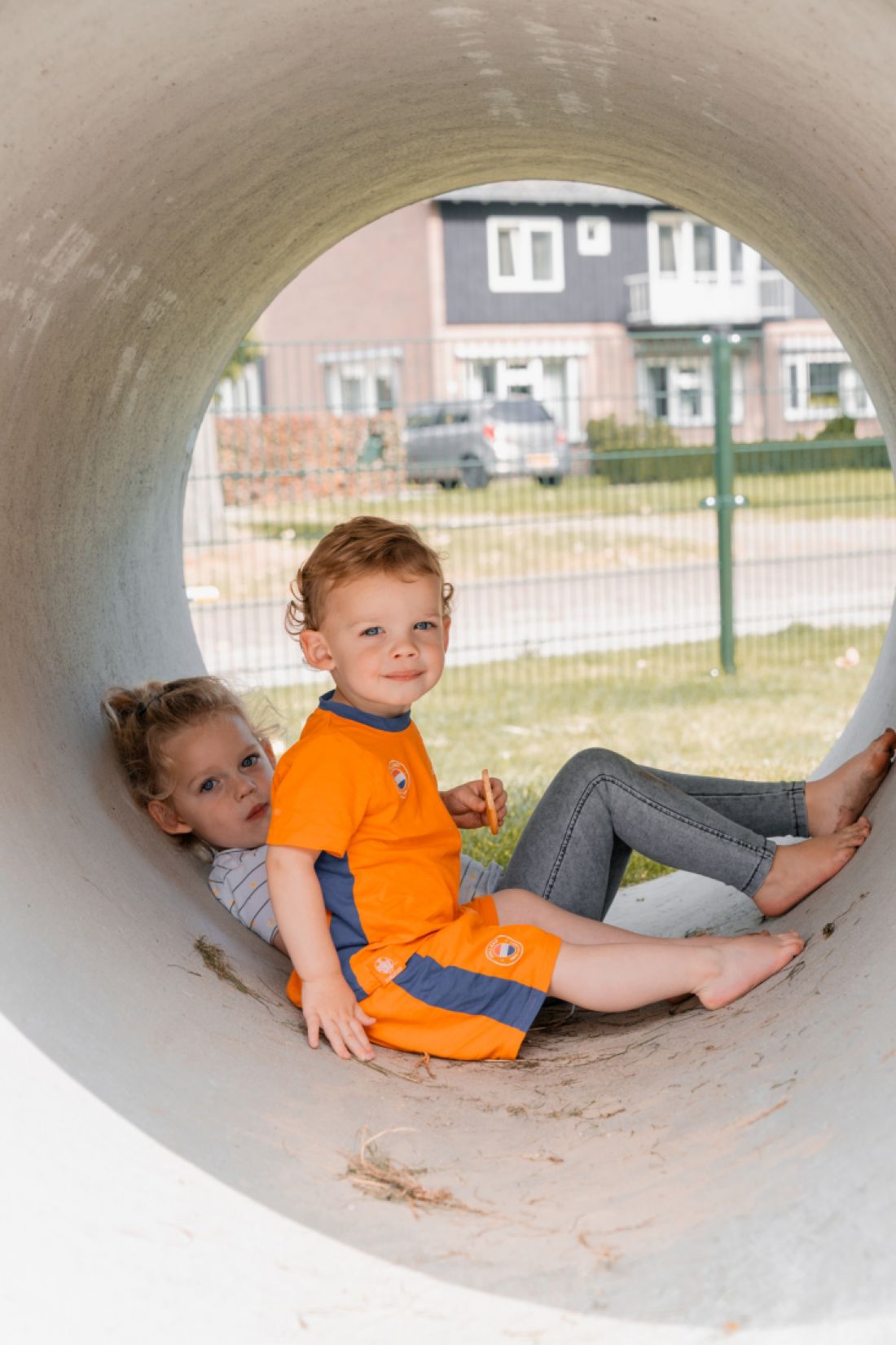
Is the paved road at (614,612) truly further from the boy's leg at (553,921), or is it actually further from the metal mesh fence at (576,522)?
the boy's leg at (553,921)

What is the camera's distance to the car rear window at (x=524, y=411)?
12.3m

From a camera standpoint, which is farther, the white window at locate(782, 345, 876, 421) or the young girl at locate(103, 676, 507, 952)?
the white window at locate(782, 345, 876, 421)

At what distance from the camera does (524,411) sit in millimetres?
12664

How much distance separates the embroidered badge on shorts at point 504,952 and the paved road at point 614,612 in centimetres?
673

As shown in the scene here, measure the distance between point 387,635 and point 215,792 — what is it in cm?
79

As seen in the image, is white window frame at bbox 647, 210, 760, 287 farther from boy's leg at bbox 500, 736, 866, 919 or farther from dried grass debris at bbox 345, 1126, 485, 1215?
dried grass debris at bbox 345, 1126, 485, 1215

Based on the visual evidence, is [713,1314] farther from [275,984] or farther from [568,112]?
[568,112]

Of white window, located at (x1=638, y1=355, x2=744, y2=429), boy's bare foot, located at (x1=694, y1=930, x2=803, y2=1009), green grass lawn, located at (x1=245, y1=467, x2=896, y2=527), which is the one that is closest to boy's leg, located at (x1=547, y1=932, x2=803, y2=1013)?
boy's bare foot, located at (x1=694, y1=930, x2=803, y2=1009)

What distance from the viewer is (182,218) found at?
11.1 ft

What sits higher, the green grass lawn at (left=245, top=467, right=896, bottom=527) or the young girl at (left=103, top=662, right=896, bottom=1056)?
the green grass lawn at (left=245, top=467, right=896, bottom=527)

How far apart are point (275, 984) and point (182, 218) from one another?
175 centimetres

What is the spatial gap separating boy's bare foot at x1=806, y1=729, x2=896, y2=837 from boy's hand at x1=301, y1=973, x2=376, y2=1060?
4.48 ft

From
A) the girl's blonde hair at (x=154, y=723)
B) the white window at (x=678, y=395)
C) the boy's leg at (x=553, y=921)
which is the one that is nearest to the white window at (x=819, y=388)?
the white window at (x=678, y=395)

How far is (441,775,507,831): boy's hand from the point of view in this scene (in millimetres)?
3699
